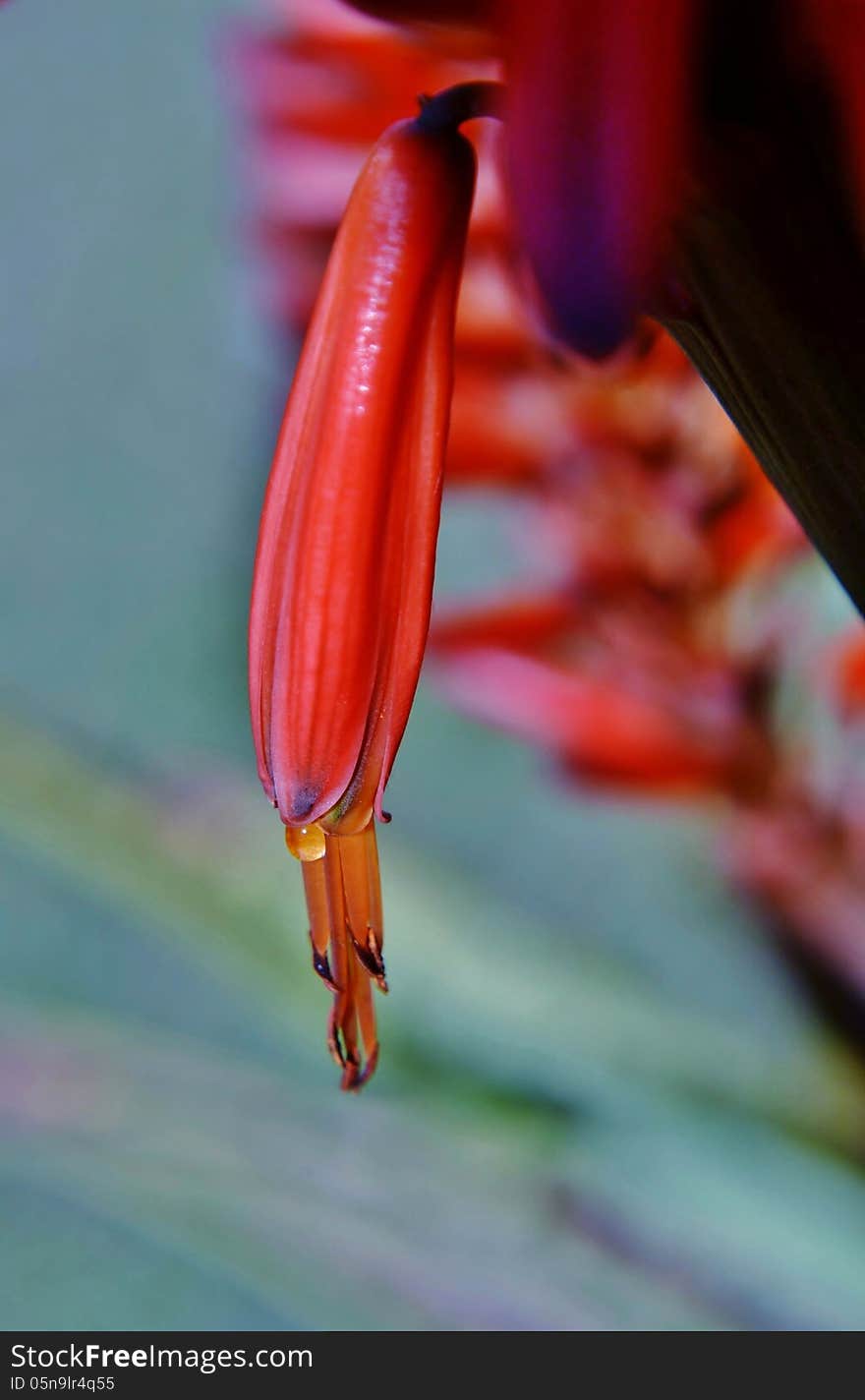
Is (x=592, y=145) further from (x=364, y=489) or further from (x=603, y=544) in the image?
(x=603, y=544)

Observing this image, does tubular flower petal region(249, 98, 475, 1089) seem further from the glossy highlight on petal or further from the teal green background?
the teal green background

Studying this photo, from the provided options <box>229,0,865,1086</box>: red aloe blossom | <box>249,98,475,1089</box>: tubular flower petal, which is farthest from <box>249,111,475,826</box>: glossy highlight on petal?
<box>229,0,865,1086</box>: red aloe blossom

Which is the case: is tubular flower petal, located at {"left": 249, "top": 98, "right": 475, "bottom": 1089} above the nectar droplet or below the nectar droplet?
above

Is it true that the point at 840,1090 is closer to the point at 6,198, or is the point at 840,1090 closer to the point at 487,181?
the point at 487,181

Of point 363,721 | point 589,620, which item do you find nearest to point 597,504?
point 589,620

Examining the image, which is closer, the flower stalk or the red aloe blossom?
the flower stalk

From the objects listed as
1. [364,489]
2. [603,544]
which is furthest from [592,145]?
[603,544]
